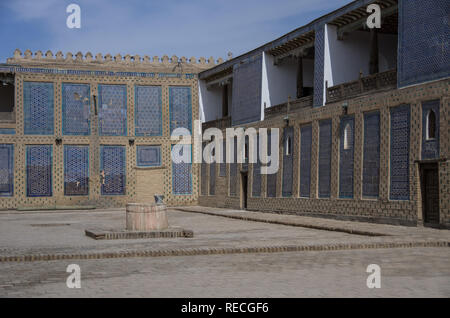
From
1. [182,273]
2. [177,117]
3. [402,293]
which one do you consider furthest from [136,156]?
[402,293]

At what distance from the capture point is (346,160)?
18250 mm

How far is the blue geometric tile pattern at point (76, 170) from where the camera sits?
28484mm

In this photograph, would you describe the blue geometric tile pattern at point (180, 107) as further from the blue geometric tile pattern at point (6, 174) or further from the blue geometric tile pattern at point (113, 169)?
the blue geometric tile pattern at point (6, 174)

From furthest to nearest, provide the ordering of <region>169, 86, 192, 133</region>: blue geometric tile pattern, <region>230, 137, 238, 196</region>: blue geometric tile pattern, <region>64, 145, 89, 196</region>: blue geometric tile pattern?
<region>169, 86, 192, 133</region>: blue geometric tile pattern < <region>64, 145, 89, 196</region>: blue geometric tile pattern < <region>230, 137, 238, 196</region>: blue geometric tile pattern

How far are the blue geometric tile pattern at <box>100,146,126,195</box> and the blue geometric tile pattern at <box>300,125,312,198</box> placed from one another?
36.3ft

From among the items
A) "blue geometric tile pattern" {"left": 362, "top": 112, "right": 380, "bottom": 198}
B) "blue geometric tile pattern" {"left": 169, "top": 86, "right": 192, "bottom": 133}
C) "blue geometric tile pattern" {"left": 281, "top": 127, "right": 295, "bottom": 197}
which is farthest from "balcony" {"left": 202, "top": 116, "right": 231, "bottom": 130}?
"blue geometric tile pattern" {"left": 362, "top": 112, "right": 380, "bottom": 198}

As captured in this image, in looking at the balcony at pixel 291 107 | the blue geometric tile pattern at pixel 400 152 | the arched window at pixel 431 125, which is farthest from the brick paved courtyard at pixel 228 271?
the balcony at pixel 291 107

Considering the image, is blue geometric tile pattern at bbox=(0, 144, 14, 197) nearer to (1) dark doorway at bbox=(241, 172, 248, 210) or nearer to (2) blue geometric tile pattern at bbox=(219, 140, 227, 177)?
(2) blue geometric tile pattern at bbox=(219, 140, 227, 177)

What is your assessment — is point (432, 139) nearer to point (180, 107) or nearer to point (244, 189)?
point (244, 189)

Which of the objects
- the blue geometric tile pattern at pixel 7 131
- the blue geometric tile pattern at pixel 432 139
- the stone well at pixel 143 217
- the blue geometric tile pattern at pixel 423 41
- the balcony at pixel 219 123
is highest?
the blue geometric tile pattern at pixel 423 41

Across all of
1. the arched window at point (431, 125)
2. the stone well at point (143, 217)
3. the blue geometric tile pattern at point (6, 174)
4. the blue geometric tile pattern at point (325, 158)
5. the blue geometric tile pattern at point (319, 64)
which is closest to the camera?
the stone well at point (143, 217)

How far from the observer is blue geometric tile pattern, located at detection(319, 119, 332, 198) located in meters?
19.2

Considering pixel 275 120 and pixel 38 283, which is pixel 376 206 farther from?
pixel 38 283

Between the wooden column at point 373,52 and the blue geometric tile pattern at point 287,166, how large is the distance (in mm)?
4369
